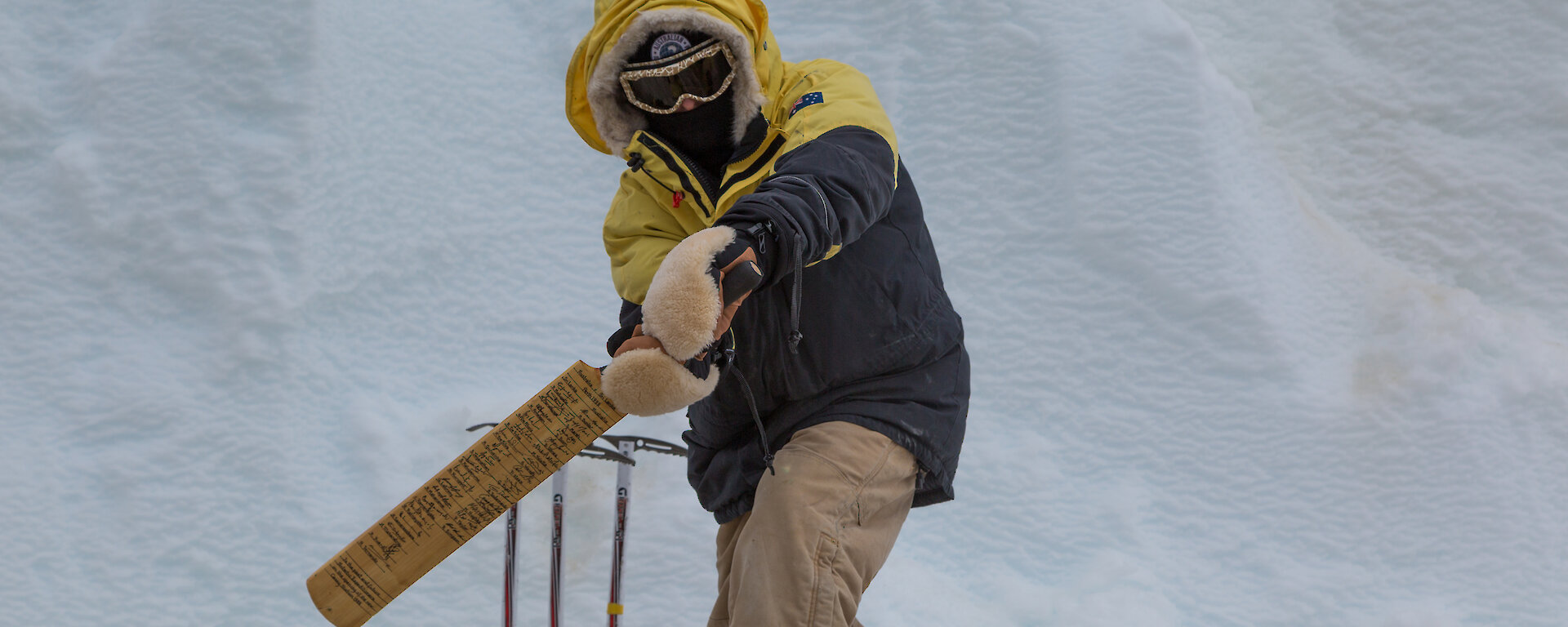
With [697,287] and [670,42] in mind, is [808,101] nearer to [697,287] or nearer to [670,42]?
[670,42]

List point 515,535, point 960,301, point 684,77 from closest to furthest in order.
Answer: point 684,77, point 515,535, point 960,301

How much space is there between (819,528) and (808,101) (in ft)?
1.19

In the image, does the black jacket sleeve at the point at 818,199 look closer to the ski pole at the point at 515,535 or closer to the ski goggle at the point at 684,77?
the ski goggle at the point at 684,77

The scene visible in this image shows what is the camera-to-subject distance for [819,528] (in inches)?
35.9

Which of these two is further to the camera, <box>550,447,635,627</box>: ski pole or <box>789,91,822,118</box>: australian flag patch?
<box>550,447,635,627</box>: ski pole

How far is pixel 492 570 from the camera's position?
166cm

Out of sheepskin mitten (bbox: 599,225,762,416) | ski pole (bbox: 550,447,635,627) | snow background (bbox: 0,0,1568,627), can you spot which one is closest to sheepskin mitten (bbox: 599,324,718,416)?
sheepskin mitten (bbox: 599,225,762,416)

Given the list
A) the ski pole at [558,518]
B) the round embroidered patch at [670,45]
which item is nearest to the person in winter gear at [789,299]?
the round embroidered patch at [670,45]

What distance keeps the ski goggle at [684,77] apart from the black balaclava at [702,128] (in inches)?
0.4

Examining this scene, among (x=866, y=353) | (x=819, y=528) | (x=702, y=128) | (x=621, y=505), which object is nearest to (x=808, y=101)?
(x=702, y=128)

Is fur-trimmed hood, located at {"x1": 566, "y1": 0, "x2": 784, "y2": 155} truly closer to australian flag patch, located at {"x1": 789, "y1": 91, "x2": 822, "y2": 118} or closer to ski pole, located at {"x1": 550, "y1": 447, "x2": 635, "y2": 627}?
australian flag patch, located at {"x1": 789, "y1": 91, "x2": 822, "y2": 118}

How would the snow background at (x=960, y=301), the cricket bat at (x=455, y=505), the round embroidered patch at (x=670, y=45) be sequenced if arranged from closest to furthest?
the cricket bat at (x=455, y=505) < the round embroidered patch at (x=670, y=45) < the snow background at (x=960, y=301)

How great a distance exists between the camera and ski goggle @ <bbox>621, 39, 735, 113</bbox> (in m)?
0.98

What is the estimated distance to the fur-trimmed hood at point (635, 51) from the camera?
97 cm
